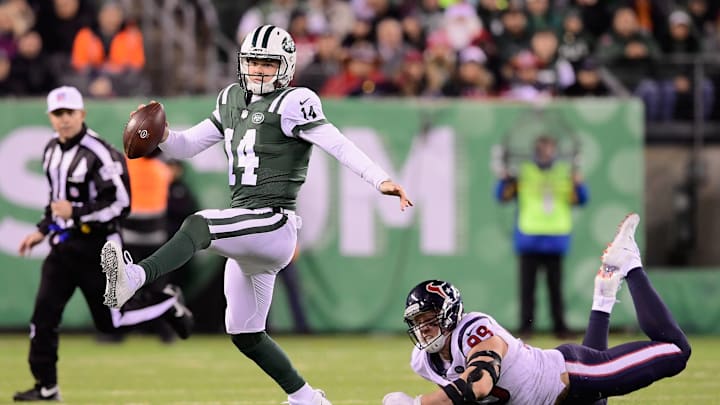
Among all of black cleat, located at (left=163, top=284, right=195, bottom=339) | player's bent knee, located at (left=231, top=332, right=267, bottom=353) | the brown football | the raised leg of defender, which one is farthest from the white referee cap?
the raised leg of defender

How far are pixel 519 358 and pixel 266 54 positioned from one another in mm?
2049

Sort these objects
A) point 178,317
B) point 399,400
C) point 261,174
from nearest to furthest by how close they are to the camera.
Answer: point 399,400 < point 261,174 < point 178,317

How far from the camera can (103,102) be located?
43.1 feet

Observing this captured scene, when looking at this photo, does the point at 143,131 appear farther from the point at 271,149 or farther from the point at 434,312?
the point at 434,312

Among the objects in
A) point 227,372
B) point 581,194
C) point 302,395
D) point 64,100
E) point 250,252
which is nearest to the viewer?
point 250,252

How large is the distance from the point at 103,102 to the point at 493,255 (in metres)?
4.05

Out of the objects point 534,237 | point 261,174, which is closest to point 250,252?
point 261,174

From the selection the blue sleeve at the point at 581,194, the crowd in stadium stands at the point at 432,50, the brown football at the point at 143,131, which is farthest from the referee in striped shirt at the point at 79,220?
the crowd in stadium stands at the point at 432,50

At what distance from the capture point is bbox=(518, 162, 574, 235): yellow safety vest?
12570 mm

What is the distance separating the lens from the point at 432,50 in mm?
14211

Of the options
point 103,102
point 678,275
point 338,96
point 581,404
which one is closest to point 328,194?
point 338,96

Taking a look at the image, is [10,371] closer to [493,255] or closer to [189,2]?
[493,255]

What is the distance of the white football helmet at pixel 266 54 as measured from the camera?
277 inches

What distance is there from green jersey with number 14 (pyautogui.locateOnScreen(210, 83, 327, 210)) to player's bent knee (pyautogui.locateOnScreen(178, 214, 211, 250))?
39cm
